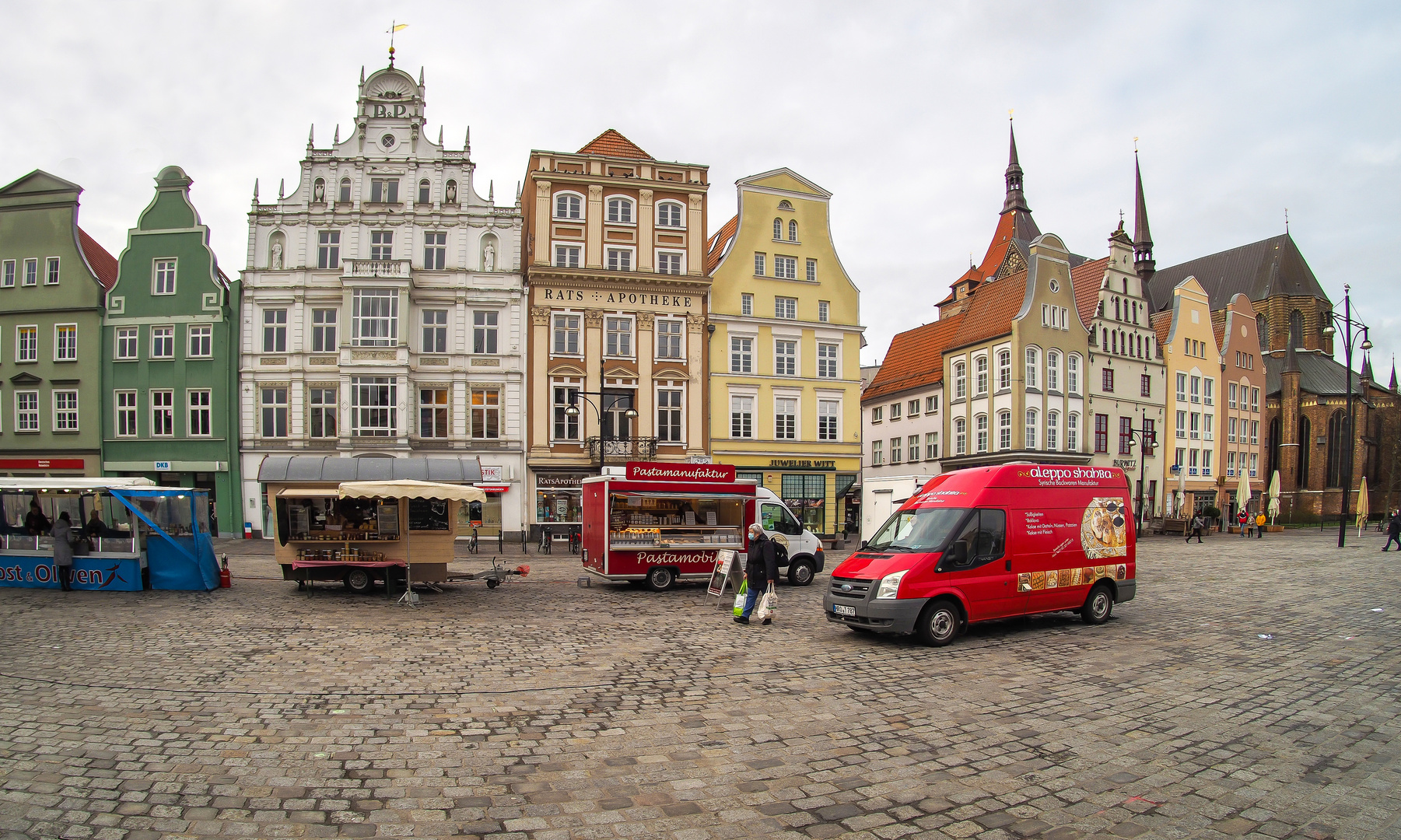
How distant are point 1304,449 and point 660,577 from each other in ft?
240

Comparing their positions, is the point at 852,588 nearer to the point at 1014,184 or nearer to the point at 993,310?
the point at 993,310

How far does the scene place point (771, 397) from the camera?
39.4m

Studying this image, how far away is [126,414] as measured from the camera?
116 ft

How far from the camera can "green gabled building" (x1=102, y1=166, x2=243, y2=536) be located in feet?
114

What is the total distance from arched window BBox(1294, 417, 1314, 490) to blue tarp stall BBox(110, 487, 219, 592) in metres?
80.4

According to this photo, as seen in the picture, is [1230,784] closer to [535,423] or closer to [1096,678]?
[1096,678]

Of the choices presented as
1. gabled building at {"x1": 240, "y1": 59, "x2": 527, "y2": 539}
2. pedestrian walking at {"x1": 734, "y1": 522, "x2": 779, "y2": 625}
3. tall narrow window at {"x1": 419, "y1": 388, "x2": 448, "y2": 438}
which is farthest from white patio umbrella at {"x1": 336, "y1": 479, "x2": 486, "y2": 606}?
tall narrow window at {"x1": 419, "y1": 388, "x2": 448, "y2": 438}

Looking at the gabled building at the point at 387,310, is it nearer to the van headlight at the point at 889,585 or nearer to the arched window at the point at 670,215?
the arched window at the point at 670,215

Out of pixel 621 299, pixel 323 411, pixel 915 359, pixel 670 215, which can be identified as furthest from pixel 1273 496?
pixel 323 411

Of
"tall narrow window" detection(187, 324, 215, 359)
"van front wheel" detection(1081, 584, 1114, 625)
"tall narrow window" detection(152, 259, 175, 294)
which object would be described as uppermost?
"tall narrow window" detection(152, 259, 175, 294)

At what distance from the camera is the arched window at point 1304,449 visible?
226 feet

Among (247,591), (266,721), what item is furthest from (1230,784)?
(247,591)

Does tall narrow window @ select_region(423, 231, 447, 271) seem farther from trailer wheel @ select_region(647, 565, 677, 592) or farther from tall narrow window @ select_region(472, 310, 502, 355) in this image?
trailer wheel @ select_region(647, 565, 677, 592)

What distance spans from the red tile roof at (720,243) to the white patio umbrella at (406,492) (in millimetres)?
23723
